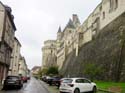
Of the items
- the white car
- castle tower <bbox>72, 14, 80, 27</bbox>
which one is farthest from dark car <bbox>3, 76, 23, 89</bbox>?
castle tower <bbox>72, 14, 80, 27</bbox>

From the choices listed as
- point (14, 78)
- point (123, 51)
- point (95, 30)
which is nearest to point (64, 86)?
point (14, 78)

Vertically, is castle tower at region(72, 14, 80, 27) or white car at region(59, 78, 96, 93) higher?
castle tower at region(72, 14, 80, 27)

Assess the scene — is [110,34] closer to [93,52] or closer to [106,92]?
[93,52]

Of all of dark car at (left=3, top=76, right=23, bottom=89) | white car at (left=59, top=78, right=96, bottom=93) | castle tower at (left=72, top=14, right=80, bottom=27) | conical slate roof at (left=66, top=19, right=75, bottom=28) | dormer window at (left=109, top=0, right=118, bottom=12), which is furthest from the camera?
conical slate roof at (left=66, top=19, right=75, bottom=28)

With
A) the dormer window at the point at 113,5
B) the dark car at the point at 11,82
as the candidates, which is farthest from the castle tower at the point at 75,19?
the dark car at the point at 11,82

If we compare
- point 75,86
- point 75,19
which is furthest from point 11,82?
point 75,19

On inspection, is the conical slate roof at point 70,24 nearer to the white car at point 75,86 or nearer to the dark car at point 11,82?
the dark car at point 11,82

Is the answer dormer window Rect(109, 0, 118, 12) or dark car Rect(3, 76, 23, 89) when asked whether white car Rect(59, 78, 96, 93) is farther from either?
dormer window Rect(109, 0, 118, 12)

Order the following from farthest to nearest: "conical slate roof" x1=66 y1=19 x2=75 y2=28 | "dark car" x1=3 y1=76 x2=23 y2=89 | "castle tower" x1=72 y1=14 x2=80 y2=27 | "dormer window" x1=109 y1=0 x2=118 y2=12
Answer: "conical slate roof" x1=66 y1=19 x2=75 y2=28 → "castle tower" x1=72 y1=14 x2=80 y2=27 → "dormer window" x1=109 y1=0 x2=118 y2=12 → "dark car" x1=3 y1=76 x2=23 y2=89

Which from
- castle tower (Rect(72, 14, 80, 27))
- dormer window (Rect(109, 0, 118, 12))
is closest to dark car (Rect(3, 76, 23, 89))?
dormer window (Rect(109, 0, 118, 12))

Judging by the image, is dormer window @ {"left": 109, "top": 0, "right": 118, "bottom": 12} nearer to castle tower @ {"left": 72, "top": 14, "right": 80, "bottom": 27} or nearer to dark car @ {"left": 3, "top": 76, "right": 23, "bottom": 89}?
dark car @ {"left": 3, "top": 76, "right": 23, "bottom": 89}

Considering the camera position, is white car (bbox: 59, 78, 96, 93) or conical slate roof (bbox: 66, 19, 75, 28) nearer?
white car (bbox: 59, 78, 96, 93)

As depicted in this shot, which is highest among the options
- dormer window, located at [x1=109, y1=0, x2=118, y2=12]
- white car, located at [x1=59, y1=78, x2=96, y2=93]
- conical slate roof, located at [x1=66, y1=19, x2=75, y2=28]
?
conical slate roof, located at [x1=66, y1=19, x2=75, y2=28]

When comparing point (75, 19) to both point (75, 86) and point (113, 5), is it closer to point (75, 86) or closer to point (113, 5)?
point (113, 5)
